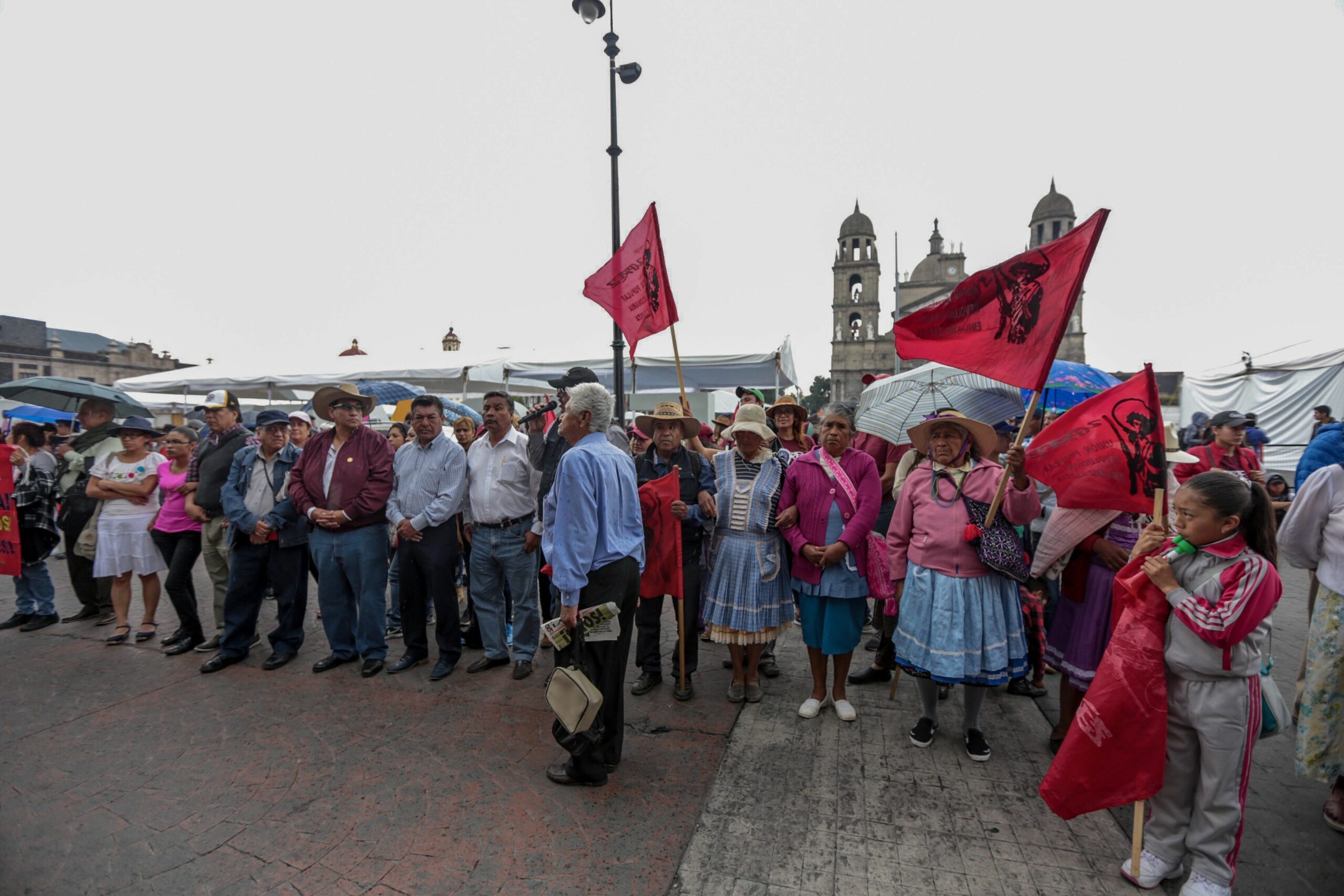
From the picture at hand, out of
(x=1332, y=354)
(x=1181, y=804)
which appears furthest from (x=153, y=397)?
(x=1332, y=354)

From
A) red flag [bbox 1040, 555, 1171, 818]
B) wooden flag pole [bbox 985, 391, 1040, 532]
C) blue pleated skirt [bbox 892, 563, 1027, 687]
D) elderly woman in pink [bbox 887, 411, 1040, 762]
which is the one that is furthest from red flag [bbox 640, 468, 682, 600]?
red flag [bbox 1040, 555, 1171, 818]

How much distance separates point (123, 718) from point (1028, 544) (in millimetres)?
5988

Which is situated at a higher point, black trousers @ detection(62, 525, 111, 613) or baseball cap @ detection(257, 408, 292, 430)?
baseball cap @ detection(257, 408, 292, 430)

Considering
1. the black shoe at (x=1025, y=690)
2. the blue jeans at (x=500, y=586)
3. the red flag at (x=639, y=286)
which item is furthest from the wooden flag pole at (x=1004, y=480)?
the blue jeans at (x=500, y=586)

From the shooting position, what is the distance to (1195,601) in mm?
2262

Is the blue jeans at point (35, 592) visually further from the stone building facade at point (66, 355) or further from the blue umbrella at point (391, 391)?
the stone building facade at point (66, 355)

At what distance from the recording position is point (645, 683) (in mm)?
4297

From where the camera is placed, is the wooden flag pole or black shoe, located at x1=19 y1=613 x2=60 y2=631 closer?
the wooden flag pole

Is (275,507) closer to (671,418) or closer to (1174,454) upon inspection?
(671,418)

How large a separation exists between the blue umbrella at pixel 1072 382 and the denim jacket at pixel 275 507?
18.9 feet

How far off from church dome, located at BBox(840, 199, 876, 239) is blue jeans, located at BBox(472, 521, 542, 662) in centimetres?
6222

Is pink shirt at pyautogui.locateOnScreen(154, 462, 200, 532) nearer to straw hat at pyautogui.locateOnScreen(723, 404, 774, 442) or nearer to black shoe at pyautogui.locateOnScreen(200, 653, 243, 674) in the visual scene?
black shoe at pyautogui.locateOnScreen(200, 653, 243, 674)

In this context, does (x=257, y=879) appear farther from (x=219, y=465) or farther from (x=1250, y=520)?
(x=1250, y=520)

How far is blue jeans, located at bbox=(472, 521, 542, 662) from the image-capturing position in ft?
15.1
